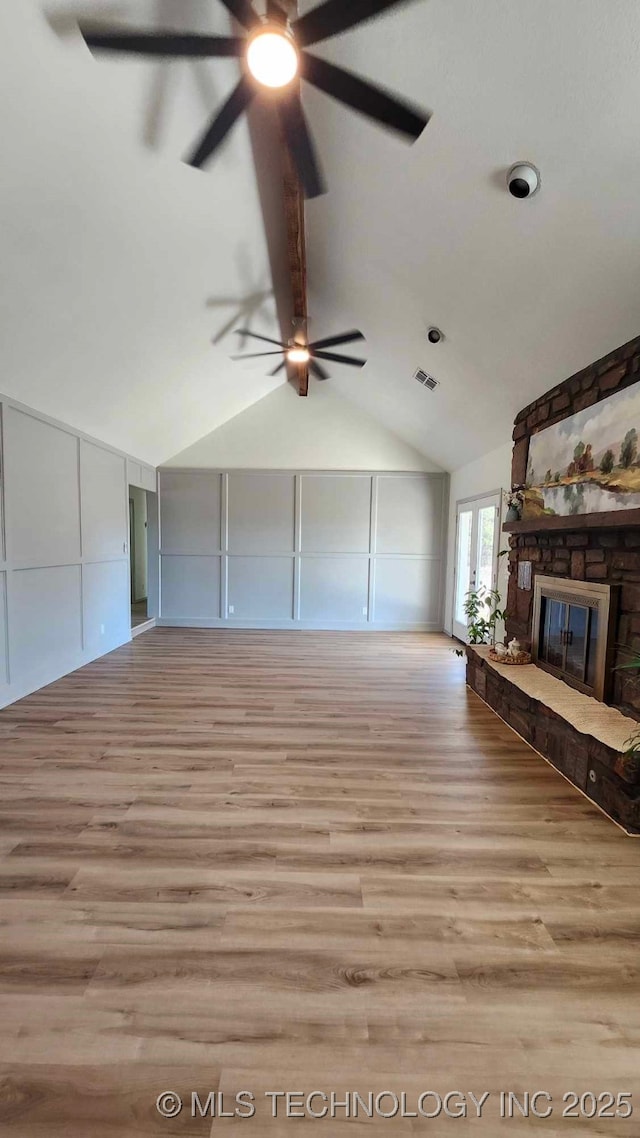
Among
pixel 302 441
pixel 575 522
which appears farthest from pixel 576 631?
pixel 302 441

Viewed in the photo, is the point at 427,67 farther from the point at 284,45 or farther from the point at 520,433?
the point at 520,433

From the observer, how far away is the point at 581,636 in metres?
3.24

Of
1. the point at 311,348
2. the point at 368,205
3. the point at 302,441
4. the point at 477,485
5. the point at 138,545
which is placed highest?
the point at 368,205

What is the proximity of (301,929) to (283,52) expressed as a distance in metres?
3.15

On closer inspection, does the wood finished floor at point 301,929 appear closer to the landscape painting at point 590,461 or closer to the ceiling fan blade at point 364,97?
the landscape painting at point 590,461

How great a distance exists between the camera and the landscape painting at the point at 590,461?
2.76 metres

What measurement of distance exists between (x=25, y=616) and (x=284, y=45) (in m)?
4.13

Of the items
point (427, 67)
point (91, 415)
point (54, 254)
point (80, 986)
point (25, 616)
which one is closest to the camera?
point (80, 986)

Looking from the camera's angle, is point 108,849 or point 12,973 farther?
point 108,849

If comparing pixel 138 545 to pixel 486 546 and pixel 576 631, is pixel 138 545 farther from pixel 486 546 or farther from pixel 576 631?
pixel 576 631

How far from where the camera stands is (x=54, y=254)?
2.72m

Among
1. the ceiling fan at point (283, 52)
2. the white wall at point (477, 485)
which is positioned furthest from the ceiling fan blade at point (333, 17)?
the white wall at point (477, 485)

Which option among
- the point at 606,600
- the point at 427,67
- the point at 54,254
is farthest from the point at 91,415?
the point at 606,600

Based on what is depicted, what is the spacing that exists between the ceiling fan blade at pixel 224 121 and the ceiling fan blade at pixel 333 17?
270 mm
